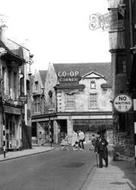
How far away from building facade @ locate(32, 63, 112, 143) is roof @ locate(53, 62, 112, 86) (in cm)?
14

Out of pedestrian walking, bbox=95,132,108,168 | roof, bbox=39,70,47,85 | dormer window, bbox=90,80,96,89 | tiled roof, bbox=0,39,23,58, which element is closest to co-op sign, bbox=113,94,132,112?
pedestrian walking, bbox=95,132,108,168

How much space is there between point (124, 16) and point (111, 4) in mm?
3540

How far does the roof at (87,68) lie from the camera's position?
227 ft

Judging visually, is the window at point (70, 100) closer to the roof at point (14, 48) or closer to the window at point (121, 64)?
the roof at point (14, 48)

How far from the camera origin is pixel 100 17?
942 inches

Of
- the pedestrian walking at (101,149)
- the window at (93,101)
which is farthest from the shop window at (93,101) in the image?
the pedestrian walking at (101,149)

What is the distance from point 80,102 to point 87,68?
17.0 feet

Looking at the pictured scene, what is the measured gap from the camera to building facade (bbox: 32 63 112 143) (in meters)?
67.8

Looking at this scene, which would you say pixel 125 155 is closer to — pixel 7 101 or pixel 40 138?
pixel 7 101

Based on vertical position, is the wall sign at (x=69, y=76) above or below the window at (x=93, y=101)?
above

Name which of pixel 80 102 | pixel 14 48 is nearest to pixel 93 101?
pixel 80 102

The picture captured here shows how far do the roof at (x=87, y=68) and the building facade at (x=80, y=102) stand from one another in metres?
0.14

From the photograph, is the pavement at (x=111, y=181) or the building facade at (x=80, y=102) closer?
the pavement at (x=111, y=181)

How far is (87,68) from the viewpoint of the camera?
230 ft
